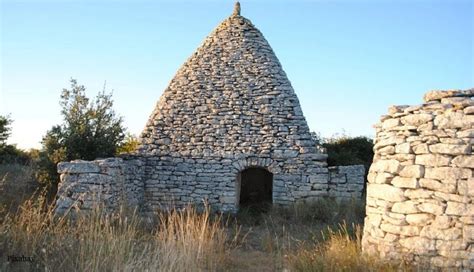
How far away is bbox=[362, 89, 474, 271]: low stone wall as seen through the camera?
4.64 metres

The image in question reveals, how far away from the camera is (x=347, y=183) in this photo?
32.9ft

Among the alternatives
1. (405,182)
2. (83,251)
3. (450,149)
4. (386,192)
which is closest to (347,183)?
(386,192)

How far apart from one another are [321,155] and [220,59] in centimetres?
379

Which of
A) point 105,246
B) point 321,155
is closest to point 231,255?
point 105,246

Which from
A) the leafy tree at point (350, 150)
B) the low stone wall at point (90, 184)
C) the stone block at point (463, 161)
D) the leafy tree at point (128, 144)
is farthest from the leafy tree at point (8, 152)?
the stone block at point (463, 161)

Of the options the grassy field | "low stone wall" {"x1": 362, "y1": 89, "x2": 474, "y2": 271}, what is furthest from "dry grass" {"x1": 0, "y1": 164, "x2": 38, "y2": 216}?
"low stone wall" {"x1": 362, "y1": 89, "x2": 474, "y2": 271}

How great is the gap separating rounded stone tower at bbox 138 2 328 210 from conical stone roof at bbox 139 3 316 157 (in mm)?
25

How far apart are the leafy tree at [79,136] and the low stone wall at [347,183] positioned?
542cm

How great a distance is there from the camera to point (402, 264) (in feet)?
16.1

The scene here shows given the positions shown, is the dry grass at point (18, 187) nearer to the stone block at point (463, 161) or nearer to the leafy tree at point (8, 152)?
the leafy tree at point (8, 152)

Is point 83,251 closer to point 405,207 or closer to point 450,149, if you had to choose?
point 405,207

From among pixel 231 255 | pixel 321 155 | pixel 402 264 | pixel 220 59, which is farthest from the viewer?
pixel 220 59

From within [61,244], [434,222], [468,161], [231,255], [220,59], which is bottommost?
[231,255]

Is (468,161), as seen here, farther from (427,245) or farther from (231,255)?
(231,255)
